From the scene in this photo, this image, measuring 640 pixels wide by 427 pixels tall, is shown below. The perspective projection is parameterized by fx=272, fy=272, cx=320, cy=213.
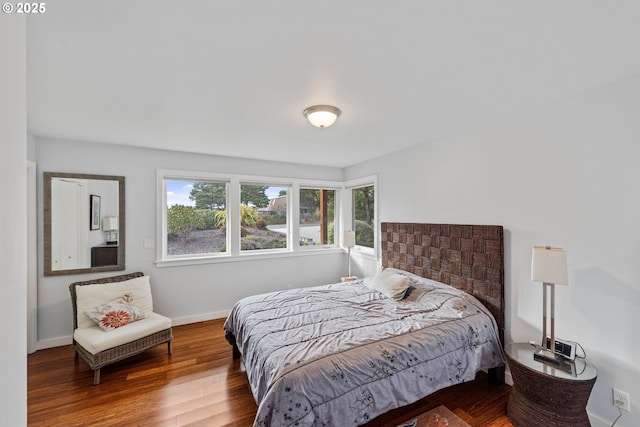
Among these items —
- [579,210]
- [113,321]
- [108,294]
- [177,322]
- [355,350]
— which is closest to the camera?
[355,350]

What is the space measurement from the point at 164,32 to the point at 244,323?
2196 mm

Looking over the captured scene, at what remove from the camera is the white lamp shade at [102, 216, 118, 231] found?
3344mm

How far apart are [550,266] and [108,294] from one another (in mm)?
4134

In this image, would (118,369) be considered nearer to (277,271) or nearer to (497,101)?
(277,271)

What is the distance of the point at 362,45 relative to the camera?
1.47 meters

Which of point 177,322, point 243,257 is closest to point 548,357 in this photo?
point 243,257

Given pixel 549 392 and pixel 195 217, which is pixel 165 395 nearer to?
pixel 195 217

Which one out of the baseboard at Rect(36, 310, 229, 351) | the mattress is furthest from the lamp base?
the baseboard at Rect(36, 310, 229, 351)

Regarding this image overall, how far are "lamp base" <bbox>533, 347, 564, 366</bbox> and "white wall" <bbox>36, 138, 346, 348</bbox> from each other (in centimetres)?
322

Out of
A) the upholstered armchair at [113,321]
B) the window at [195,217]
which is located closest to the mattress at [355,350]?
the upholstered armchair at [113,321]

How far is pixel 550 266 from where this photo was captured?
1.90 meters

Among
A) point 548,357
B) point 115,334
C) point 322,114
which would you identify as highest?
point 322,114

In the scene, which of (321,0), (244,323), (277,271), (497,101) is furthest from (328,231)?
(321,0)

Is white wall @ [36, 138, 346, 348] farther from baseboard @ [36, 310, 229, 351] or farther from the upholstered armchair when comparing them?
the upholstered armchair
